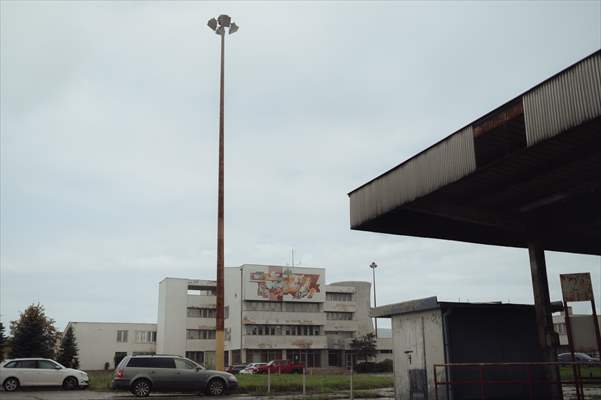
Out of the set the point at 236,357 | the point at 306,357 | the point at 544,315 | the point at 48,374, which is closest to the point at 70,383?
the point at 48,374

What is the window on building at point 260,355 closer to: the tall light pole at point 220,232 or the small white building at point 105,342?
the small white building at point 105,342

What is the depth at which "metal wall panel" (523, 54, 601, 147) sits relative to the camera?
1151 cm

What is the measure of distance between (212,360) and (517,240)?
5950 cm

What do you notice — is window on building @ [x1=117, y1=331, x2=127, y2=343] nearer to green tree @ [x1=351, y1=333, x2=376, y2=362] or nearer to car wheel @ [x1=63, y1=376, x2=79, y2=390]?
green tree @ [x1=351, y1=333, x2=376, y2=362]

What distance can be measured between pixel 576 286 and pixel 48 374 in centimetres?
2254

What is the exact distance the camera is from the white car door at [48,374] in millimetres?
26438

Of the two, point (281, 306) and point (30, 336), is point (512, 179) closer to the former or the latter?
point (30, 336)

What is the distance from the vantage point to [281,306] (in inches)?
2950

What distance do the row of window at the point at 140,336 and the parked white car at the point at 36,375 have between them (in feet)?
178

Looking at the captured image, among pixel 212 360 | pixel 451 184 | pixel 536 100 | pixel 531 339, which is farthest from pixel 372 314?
pixel 212 360

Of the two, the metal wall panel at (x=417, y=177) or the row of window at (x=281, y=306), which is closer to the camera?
the metal wall panel at (x=417, y=177)

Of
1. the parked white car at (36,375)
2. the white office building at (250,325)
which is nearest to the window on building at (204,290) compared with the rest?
the white office building at (250,325)

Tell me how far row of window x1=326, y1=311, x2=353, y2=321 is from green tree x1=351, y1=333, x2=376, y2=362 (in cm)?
712

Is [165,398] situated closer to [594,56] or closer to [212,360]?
[594,56]
